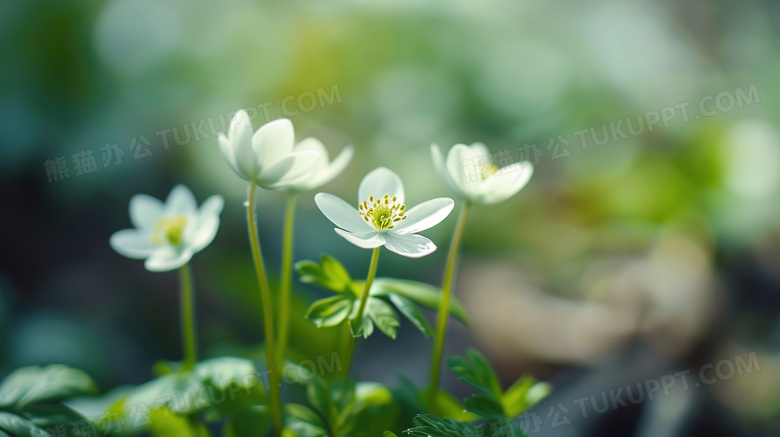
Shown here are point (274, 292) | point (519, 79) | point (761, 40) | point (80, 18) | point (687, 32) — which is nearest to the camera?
point (274, 292)

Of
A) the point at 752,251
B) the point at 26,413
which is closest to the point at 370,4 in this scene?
the point at 752,251

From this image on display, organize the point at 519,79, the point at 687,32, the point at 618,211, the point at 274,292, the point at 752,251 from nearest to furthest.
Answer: the point at 274,292, the point at 752,251, the point at 618,211, the point at 519,79, the point at 687,32

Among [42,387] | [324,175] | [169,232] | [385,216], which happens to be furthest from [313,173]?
[42,387]

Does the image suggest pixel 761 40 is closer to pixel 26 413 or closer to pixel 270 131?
pixel 270 131

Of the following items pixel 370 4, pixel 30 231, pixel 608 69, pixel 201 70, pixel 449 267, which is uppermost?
pixel 370 4

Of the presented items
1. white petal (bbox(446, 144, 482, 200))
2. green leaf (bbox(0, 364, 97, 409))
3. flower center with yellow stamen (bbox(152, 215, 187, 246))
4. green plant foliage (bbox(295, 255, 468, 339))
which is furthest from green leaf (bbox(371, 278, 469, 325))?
green leaf (bbox(0, 364, 97, 409))

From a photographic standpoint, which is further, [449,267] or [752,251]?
[752,251]
